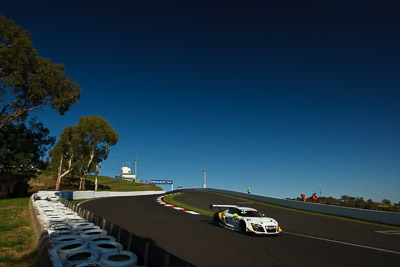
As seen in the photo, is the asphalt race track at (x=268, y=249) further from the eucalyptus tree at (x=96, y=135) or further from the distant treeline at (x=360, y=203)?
the eucalyptus tree at (x=96, y=135)

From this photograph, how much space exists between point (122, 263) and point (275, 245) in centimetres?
600

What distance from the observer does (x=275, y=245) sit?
28.1ft

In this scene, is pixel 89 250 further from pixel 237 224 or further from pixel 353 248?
pixel 353 248

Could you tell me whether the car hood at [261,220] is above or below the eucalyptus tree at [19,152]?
below

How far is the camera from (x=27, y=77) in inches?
867

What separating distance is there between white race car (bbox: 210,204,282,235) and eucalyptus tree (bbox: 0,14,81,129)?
19.3m

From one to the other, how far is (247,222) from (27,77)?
2283 centimetres

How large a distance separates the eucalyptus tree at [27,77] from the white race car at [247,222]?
63.2 ft

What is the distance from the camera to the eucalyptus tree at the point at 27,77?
1939cm

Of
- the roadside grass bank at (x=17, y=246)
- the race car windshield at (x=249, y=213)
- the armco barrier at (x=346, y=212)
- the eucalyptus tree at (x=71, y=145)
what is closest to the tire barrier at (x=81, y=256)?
the roadside grass bank at (x=17, y=246)

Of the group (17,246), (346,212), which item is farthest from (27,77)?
(346,212)

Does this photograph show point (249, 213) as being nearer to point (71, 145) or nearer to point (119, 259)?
point (119, 259)

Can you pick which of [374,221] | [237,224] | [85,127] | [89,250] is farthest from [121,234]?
[85,127]

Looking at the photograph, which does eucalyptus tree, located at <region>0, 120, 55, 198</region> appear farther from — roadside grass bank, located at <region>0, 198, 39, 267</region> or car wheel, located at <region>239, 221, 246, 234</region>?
car wheel, located at <region>239, 221, 246, 234</region>
